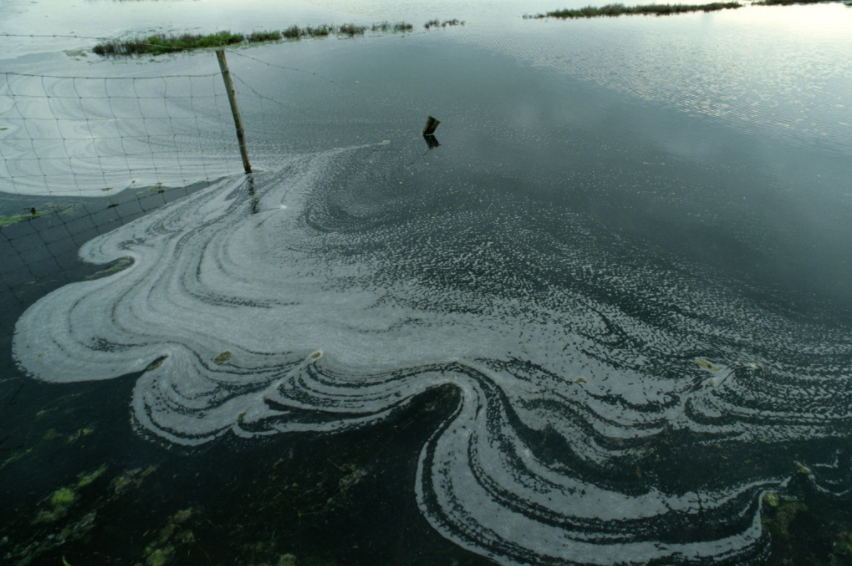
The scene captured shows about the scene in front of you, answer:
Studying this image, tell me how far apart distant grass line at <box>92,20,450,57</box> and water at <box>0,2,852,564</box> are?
26.9 ft

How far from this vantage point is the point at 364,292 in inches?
155

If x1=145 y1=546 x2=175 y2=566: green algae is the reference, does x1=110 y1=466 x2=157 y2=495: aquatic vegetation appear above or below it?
above

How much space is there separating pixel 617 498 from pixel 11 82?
13635 mm

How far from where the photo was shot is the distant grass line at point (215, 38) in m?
12.4

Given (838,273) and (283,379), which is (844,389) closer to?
(838,273)

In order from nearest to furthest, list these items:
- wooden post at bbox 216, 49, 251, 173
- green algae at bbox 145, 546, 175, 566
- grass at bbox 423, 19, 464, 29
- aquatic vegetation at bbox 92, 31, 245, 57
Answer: green algae at bbox 145, 546, 175, 566 < wooden post at bbox 216, 49, 251, 173 < aquatic vegetation at bbox 92, 31, 245, 57 < grass at bbox 423, 19, 464, 29

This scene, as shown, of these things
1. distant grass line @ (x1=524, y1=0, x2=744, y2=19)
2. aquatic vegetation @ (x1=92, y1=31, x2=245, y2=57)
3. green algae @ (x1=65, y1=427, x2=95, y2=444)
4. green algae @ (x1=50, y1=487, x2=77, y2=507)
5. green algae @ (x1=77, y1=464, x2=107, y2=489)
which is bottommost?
green algae @ (x1=50, y1=487, x2=77, y2=507)

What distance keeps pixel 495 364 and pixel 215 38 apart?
49.2 feet

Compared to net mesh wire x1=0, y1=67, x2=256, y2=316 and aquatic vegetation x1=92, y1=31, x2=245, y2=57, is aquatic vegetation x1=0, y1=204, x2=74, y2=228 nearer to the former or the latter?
net mesh wire x1=0, y1=67, x2=256, y2=316

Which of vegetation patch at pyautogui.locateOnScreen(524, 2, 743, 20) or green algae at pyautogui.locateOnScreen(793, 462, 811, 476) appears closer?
green algae at pyautogui.locateOnScreen(793, 462, 811, 476)

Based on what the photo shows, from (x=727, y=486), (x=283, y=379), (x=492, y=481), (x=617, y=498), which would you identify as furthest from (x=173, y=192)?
(x=727, y=486)

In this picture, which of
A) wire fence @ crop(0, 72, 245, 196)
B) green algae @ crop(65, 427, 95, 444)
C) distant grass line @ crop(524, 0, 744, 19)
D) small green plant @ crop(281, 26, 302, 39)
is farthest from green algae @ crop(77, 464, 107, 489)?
distant grass line @ crop(524, 0, 744, 19)

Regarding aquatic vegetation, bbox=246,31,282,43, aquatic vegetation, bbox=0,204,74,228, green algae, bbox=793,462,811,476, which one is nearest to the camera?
green algae, bbox=793,462,811,476

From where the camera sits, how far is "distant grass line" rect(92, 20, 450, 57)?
12352 mm
